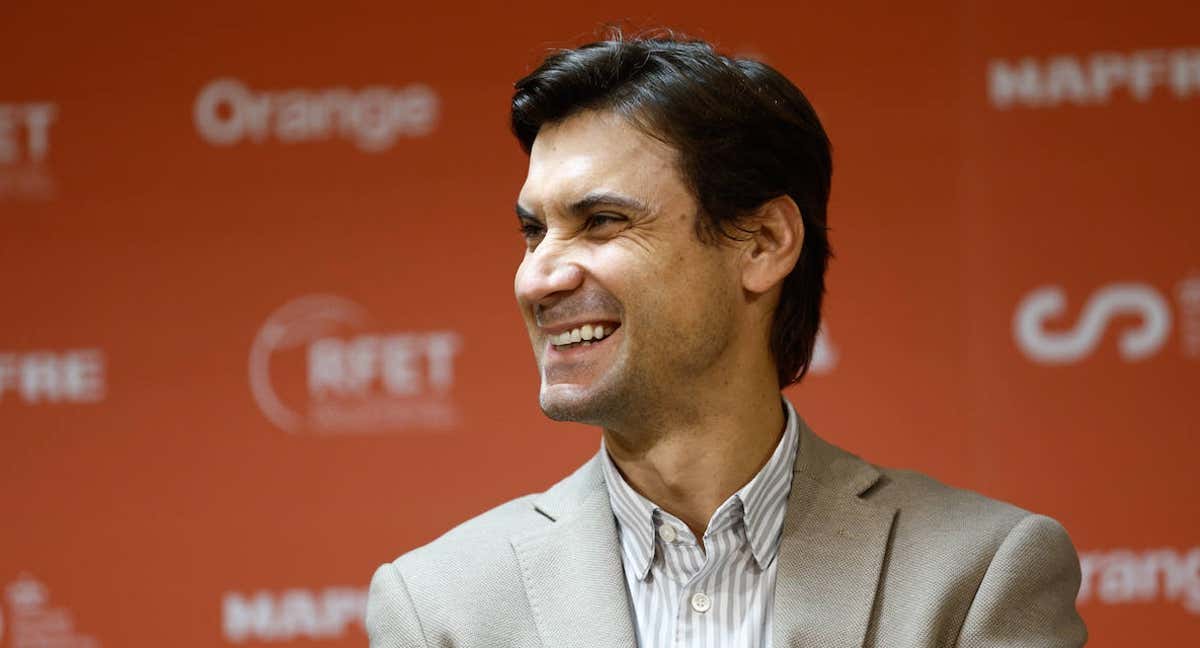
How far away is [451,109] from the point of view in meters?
3.59

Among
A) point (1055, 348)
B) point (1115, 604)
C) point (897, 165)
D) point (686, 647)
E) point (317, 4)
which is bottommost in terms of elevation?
point (1115, 604)

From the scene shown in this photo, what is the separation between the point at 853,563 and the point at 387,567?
71cm

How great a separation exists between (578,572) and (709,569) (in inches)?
7.8

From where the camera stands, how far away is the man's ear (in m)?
2.26

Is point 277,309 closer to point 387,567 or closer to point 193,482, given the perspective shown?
point 193,482

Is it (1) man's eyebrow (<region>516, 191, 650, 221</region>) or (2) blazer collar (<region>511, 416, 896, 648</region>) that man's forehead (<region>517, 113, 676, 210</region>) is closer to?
(1) man's eyebrow (<region>516, 191, 650, 221</region>)

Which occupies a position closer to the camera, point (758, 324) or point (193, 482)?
point (758, 324)

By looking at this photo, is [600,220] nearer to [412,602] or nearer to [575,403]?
[575,403]

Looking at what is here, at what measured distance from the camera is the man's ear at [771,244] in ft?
7.41

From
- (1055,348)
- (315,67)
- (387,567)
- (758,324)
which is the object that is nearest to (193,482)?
(315,67)

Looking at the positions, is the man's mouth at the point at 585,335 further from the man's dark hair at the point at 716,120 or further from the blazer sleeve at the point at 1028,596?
the blazer sleeve at the point at 1028,596

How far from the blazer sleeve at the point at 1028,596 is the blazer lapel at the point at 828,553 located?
0.16m

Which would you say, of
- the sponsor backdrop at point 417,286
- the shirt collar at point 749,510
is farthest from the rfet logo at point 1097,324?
the shirt collar at point 749,510

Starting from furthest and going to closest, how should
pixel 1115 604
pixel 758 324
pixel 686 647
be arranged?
pixel 1115 604 < pixel 758 324 < pixel 686 647
